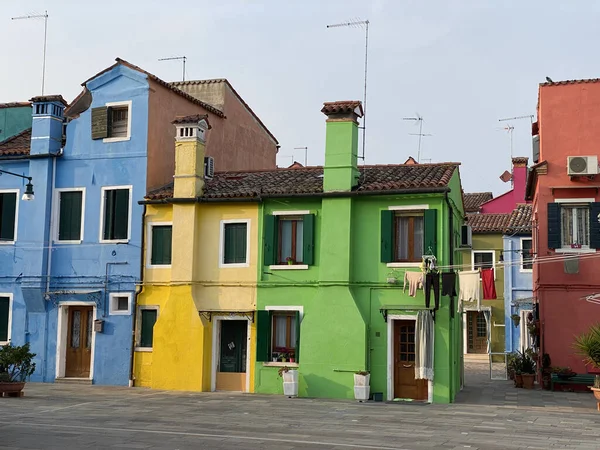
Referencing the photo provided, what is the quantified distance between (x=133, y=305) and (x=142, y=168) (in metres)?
4.39

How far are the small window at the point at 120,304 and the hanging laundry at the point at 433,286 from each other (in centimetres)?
949

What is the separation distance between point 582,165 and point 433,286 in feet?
23.3

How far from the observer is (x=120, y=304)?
24.5 metres

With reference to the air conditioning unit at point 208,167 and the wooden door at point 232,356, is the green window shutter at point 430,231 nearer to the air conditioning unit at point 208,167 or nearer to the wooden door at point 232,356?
the wooden door at point 232,356

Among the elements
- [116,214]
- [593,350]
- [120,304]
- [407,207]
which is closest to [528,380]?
[593,350]

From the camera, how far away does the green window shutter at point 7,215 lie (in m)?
25.7

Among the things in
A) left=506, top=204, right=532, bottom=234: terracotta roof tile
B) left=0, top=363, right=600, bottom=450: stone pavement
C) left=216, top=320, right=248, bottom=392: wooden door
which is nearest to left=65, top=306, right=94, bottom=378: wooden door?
left=0, top=363, right=600, bottom=450: stone pavement

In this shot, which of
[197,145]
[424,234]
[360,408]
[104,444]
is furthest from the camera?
[197,145]

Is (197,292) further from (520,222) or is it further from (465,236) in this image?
(520,222)

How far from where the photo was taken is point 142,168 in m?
24.7

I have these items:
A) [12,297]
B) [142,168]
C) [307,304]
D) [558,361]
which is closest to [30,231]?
[12,297]

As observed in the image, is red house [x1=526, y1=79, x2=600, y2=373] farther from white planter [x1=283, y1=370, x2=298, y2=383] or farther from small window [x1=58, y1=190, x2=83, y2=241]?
small window [x1=58, y1=190, x2=83, y2=241]

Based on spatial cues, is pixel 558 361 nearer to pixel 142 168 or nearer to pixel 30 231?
pixel 142 168

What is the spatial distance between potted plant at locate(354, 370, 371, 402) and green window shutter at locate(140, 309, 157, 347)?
6944 mm
